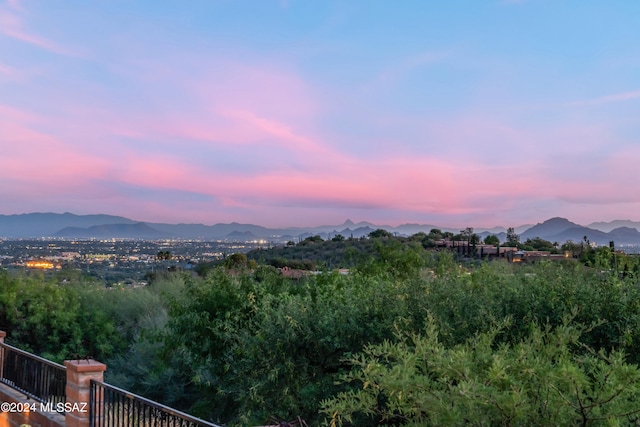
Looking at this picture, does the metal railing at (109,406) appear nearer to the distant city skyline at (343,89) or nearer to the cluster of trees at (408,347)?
the cluster of trees at (408,347)

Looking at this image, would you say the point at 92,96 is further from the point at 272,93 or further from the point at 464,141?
the point at 464,141

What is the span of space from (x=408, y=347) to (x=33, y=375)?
22.2 feet

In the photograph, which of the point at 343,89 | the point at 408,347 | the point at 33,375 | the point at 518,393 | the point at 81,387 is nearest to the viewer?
the point at 518,393

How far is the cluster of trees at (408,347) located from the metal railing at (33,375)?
2611mm

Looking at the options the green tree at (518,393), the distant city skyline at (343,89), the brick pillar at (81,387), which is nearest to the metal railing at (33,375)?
the brick pillar at (81,387)

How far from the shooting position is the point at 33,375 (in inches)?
358

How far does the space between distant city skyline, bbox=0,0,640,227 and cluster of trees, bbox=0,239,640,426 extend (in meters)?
7.65

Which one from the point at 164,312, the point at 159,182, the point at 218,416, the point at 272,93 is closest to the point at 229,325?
the point at 218,416

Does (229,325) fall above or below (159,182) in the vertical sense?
below

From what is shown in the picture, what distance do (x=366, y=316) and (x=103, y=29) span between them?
16658 mm

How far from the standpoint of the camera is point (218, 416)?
38.4 ft

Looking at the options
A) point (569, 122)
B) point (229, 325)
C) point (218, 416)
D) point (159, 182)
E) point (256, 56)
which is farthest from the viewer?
point (159, 182)

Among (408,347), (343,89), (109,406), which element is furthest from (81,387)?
(343,89)

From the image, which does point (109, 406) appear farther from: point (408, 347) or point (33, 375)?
point (408, 347)
